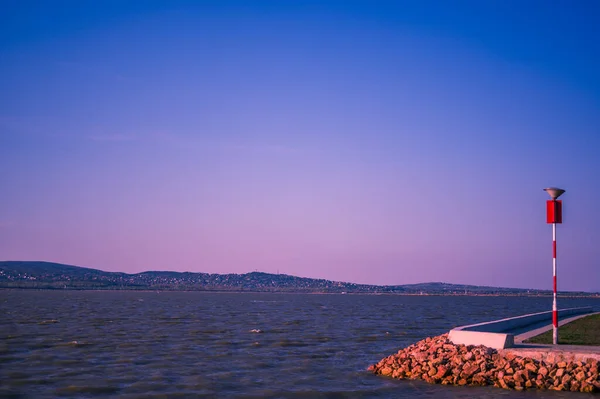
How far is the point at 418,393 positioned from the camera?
20891 mm

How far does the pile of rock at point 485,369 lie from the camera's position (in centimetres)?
1978

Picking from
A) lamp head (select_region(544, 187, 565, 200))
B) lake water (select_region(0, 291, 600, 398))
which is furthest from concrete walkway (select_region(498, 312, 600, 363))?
lamp head (select_region(544, 187, 565, 200))

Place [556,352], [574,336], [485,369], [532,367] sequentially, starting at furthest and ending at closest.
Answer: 1. [574,336]
2. [485,369]
3. [556,352]
4. [532,367]

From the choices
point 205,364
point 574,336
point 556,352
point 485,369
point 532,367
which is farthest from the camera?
point 205,364

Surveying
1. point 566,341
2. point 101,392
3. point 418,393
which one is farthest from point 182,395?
point 566,341

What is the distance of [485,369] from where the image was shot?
2145cm

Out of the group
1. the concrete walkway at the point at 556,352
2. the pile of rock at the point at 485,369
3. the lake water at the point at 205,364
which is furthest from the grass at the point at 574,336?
the lake water at the point at 205,364

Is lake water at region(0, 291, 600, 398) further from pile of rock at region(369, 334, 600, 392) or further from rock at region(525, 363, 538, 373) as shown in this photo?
rock at region(525, 363, 538, 373)

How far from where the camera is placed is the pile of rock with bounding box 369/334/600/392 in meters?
19.8

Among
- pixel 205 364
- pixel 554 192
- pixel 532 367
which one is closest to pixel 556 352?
pixel 532 367

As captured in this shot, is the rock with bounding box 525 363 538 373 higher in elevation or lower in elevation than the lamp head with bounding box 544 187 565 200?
lower

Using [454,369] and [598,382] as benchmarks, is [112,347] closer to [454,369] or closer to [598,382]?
[454,369]

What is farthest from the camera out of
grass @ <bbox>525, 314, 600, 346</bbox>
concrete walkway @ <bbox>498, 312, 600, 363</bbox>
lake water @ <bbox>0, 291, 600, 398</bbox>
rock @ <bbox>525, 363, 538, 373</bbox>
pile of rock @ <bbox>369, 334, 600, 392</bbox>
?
grass @ <bbox>525, 314, 600, 346</bbox>

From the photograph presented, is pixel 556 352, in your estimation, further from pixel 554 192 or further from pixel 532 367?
A: pixel 554 192
